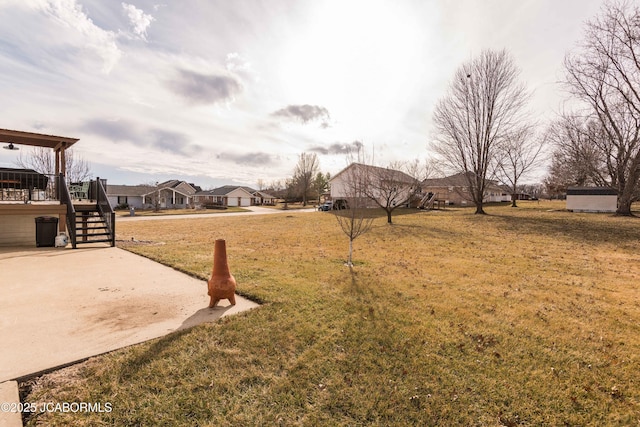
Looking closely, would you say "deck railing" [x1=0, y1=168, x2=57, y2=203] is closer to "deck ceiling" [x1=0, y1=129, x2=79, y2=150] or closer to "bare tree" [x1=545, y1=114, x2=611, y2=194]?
"deck ceiling" [x1=0, y1=129, x2=79, y2=150]

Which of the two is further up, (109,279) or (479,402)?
(109,279)

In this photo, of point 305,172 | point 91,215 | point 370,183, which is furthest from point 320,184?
point 91,215

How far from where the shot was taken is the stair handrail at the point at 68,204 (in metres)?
9.13

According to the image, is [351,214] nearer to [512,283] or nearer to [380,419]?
[512,283]

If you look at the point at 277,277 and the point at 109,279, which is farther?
the point at 277,277

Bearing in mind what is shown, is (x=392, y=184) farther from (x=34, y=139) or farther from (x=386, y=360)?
(x=34, y=139)

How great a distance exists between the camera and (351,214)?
794cm

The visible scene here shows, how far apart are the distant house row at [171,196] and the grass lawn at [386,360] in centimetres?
4446

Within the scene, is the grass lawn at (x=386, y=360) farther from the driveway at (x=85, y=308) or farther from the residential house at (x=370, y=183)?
the residential house at (x=370, y=183)

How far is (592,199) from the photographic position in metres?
25.6

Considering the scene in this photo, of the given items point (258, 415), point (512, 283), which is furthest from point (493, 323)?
point (258, 415)

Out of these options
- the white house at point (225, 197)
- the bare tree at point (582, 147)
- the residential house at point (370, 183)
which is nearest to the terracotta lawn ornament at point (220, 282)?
the residential house at point (370, 183)

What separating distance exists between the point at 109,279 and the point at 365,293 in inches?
213

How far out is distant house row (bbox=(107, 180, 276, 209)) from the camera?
151 ft
